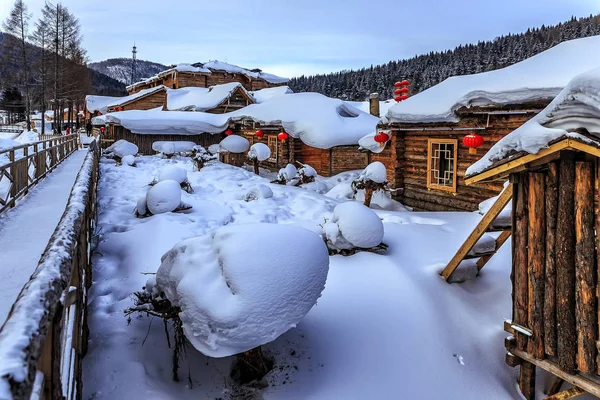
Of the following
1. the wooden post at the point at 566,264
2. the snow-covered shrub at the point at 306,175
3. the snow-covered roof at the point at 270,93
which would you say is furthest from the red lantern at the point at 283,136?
the snow-covered roof at the point at 270,93

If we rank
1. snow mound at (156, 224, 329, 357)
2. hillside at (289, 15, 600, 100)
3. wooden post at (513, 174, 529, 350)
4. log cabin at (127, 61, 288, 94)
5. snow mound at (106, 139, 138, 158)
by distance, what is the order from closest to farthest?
snow mound at (156, 224, 329, 357) < wooden post at (513, 174, 529, 350) < snow mound at (106, 139, 138, 158) < log cabin at (127, 61, 288, 94) < hillside at (289, 15, 600, 100)

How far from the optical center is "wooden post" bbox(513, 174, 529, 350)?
195 inches

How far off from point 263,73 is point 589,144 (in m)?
50.5

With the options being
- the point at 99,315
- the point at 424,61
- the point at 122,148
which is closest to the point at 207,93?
the point at 122,148

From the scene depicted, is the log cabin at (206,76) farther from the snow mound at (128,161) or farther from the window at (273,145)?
the snow mound at (128,161)

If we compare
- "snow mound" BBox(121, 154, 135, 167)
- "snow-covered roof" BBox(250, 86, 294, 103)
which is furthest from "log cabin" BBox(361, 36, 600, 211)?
"snow-covered roof" BBox(250, 86, 294, 103)

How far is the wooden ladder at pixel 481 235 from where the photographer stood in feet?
18.8

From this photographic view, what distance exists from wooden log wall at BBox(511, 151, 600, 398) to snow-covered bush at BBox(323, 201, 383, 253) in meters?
2.72

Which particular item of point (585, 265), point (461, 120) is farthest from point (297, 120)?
point (585, 265)

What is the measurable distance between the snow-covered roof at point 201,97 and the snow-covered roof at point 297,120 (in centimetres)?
423

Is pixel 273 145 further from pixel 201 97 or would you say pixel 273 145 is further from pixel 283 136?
pixel 201 97

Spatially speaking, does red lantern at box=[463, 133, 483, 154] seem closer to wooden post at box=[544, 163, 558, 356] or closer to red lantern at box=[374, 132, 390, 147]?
red lantern at box=[374, 132, 390, 147]

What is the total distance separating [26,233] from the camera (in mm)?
6809

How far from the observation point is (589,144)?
3826mm
